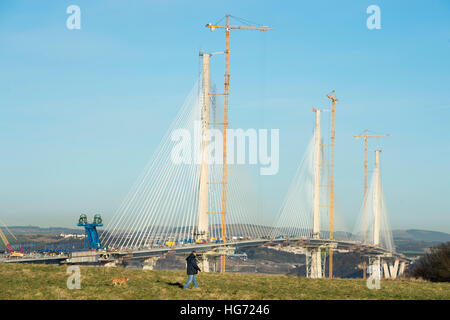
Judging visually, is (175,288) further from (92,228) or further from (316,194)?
(316,194)

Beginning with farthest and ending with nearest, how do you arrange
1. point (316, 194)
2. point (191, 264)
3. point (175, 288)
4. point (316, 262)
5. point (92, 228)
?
point (316, 194) < point (316, 262) < point (92, 228) < point (175, 288) < point (191, 264)

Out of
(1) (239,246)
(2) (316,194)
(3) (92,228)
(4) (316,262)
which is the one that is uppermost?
(2) (316,194)

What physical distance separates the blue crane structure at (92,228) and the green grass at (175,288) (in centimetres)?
3057

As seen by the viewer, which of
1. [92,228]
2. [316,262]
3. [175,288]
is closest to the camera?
[175,288]

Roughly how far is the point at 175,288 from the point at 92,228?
40724 millimetres

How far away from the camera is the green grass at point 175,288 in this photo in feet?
78.8

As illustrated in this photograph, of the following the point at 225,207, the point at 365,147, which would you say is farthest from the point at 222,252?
the point at 365,147

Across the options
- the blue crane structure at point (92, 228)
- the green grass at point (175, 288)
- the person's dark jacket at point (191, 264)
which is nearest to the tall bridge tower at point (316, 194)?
the blue crane structure at point (92, 228)

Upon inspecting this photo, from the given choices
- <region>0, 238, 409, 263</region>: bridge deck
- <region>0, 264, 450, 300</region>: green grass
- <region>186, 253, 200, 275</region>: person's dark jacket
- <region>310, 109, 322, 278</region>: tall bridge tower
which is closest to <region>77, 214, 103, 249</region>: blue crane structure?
<region>0, 238, 409, 263</region>: bridge deck

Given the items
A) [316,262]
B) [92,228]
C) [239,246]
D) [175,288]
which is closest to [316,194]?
[316,262]

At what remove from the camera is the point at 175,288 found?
1038 inches

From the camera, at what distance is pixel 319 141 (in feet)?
350

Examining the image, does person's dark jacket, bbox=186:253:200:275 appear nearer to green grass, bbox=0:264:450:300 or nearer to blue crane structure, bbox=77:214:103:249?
Answer: green grass, bbox=0:264:450:300

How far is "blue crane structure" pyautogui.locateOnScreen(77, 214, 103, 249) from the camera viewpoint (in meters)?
64.7
